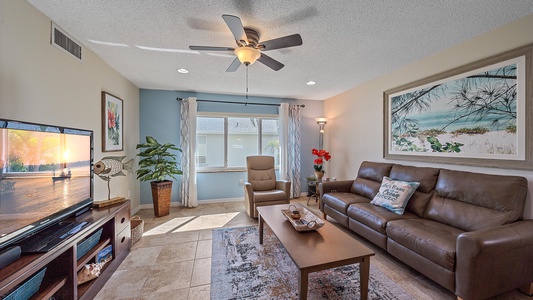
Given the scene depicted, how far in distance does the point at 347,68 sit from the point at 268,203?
240 cm

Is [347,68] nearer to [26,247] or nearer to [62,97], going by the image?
[62,97]

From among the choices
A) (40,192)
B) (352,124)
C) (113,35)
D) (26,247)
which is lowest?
(26,247)

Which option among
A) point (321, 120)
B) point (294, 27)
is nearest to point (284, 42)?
point (294, 27)

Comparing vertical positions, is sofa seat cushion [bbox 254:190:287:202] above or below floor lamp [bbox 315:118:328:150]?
below

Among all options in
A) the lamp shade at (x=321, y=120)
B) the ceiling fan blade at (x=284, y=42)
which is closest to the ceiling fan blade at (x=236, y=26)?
the ceiling fan blade at (x=284, y=42)

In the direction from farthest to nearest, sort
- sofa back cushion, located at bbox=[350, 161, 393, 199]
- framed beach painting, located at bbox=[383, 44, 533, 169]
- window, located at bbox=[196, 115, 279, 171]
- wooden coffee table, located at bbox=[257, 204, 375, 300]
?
window, located at bbox=[196, 115, 279, 171] < sofa back cushion, located at bbox=[350, 161, 393, 199] < framed beach painting, located at bbox=[383, 44, 533, 169] < wooden coffee table, located at bbox=[257, 204, 375, 300]

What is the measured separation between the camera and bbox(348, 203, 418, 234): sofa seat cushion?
214cm

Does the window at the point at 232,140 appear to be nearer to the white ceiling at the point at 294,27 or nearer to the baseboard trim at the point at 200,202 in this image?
the baseboard trim at the point at 200,202

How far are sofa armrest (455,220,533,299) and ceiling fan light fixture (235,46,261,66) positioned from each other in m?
2.24

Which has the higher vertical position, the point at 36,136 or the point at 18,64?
the point at 18,64

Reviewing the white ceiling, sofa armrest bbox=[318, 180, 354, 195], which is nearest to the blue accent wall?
the white ceiling

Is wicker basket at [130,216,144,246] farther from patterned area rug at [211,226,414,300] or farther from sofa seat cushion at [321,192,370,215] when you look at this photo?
sofa seat cushion at [321,192,370,215]

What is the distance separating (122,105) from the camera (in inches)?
125

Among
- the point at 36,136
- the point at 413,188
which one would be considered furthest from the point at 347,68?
the point at 36,136
